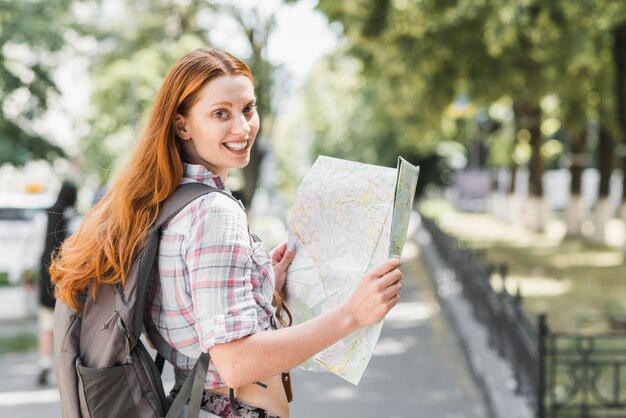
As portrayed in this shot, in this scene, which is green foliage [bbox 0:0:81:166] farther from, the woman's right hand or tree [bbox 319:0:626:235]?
the woman's right hand

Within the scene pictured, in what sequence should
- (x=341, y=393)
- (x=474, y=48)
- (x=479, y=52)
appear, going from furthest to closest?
(x=479, y=52) → (x=474, y=48) → (x=341, y=393)

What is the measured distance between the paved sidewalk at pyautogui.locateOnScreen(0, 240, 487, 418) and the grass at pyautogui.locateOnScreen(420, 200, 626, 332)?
1.25 metres

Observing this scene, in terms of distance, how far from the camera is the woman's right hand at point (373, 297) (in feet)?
6.77

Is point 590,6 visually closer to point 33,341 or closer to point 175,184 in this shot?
point 33,341

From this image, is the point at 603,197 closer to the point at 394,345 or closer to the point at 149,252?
the point at 394,345

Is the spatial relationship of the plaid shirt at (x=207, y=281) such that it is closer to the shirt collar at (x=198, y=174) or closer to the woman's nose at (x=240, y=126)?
the shirt collar at (x=198, y=174)

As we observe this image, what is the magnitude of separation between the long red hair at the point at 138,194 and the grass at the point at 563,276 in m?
6.24

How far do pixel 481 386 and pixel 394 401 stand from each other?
30.6 inches

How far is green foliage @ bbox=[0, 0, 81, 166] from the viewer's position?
12.3 meters

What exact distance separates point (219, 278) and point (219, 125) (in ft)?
1.33

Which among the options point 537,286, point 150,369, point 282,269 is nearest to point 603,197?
point 537,286

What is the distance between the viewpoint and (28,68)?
12.8 m

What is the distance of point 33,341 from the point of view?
11.3 meters

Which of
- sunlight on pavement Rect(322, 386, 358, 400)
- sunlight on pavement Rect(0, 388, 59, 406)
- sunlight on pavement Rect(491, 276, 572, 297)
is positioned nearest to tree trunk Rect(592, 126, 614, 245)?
sunlight on pavement Rect(491, 276, 572, 297)
